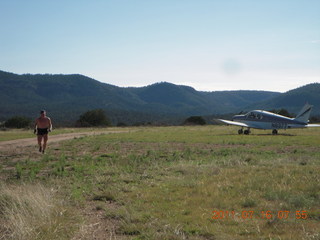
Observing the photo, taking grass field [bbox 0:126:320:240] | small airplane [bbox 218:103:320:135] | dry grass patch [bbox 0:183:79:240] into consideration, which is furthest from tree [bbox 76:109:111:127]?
dry grass patch [bbox 0:183:79:240]

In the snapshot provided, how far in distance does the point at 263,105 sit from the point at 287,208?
192 m

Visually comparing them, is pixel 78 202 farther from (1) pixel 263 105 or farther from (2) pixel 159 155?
(1) pixel 263 105

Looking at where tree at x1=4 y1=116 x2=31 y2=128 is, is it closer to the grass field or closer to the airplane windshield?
the airplane windshield

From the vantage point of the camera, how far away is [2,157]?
1395cm

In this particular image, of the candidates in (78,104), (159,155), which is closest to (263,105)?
(78,104)

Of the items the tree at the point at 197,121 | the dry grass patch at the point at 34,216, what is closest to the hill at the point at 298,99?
the tree at the point at 197,121

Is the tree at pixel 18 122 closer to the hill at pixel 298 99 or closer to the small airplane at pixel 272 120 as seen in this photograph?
the small airplane at pixel 272 120

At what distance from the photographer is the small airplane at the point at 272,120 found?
26.7 metres

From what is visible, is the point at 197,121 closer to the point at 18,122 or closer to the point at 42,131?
the point at 18,122
